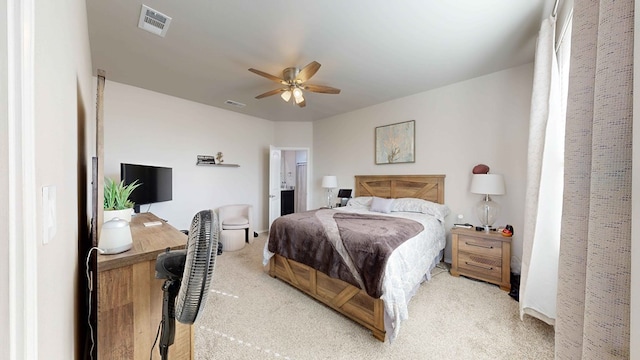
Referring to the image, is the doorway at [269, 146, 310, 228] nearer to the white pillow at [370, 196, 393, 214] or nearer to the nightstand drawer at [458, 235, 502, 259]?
the white pillow at [370, 196, 393, 214]

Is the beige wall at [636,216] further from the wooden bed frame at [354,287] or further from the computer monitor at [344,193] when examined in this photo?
the computer monitor at [344,193]

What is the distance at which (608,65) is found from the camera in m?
0.46

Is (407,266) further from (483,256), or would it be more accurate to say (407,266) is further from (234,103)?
(234,103)

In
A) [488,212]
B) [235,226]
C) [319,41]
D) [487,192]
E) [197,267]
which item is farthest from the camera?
[235,226]

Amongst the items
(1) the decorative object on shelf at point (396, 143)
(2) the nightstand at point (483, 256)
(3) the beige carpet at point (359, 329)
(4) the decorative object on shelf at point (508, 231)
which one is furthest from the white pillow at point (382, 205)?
(4) the decorative object on shelf at point (508, 231)

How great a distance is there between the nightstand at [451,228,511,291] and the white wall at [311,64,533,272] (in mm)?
419

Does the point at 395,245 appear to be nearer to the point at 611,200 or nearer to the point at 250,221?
the point at 611,200

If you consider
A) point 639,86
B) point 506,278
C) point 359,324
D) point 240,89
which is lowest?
point 359,324

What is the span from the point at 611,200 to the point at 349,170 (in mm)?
4027

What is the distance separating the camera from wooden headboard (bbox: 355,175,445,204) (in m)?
3.38

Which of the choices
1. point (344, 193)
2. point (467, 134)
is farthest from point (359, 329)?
point (467, 134)

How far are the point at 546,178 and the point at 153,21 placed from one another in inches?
138

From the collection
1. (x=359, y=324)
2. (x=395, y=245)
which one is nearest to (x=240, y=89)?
(x=395, y=245)

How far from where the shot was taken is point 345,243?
6.57ft
